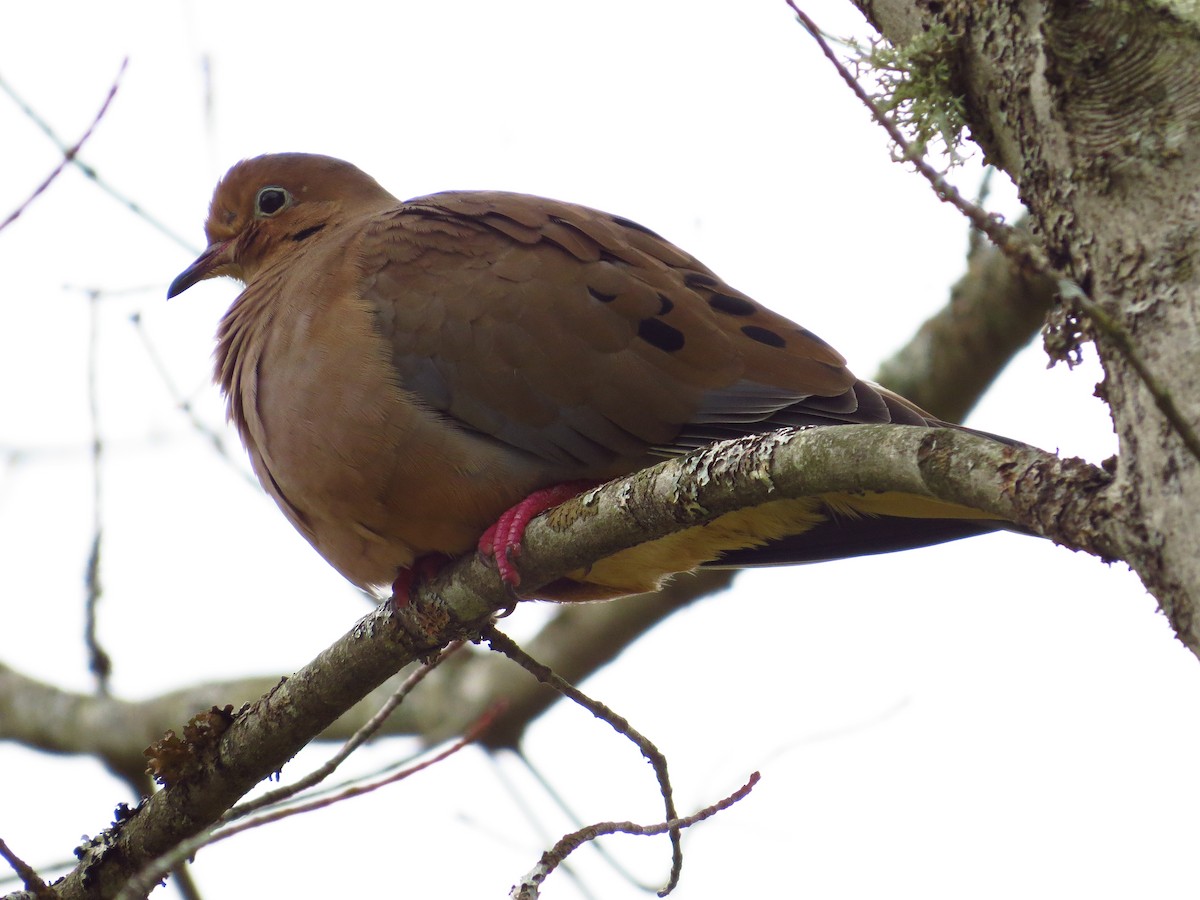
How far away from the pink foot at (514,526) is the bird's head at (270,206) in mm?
1778

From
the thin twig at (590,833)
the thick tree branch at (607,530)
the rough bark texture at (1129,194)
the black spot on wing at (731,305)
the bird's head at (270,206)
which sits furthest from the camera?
the bird's head at (270,206)

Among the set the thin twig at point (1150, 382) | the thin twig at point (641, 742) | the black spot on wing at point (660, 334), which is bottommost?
the thin twig at point (1150, 382)

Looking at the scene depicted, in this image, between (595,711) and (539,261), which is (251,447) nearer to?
(539,261)

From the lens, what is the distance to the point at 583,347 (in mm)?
3562

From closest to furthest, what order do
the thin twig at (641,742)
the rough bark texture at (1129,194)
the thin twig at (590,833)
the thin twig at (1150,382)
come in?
the thin twig at (1150,382) → the rough bark texture at (1129,194) → the thin twig at (590,833) → the thin twig at (641,742)

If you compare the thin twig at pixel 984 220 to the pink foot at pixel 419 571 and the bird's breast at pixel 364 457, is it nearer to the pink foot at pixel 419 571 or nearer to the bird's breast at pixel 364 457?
the bird's breast at pixel 364 457

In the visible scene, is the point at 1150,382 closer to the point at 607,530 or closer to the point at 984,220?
the point at 984,220

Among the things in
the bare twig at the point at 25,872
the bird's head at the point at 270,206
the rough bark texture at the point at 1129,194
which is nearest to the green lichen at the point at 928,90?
the rough bark texture at the point at 1129,194

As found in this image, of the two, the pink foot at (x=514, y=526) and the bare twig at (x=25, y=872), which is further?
the pink foot at (x=514, y=526)

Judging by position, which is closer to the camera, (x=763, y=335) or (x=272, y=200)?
(x=763, y=335)

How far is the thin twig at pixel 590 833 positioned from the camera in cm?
226

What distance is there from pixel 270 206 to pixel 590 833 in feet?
10.3

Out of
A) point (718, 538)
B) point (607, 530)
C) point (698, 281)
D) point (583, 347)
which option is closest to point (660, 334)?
point (583, 347)

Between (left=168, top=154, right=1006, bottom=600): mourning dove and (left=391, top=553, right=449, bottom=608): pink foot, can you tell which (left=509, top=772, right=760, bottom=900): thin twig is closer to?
(left=168, top=154, right=1006, bottom=600): mourning dove
